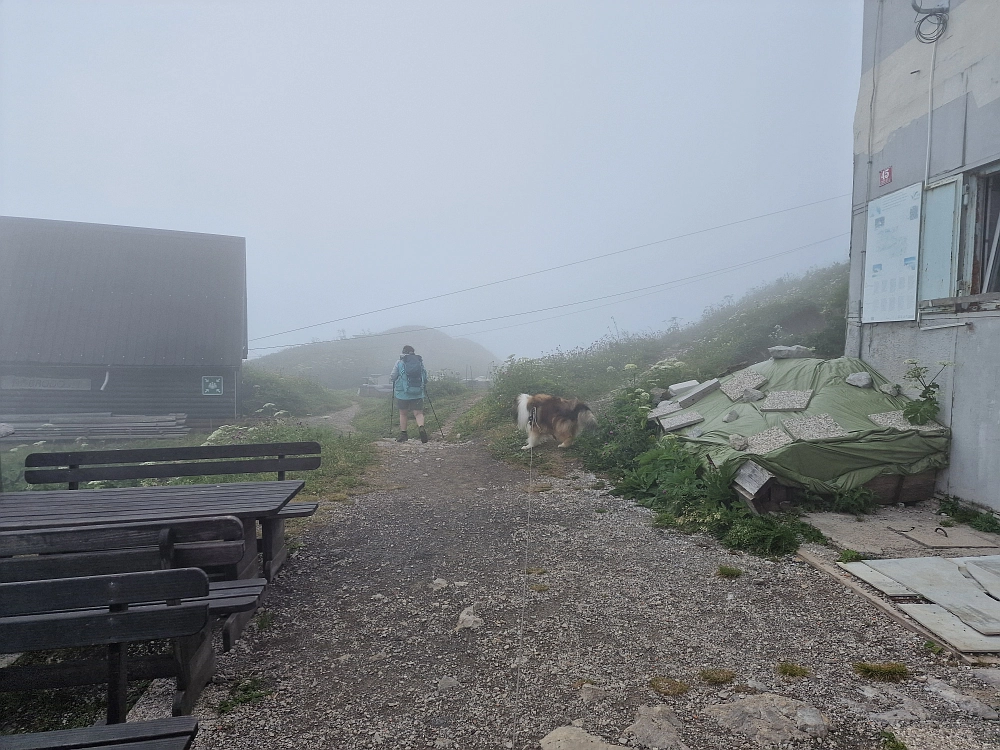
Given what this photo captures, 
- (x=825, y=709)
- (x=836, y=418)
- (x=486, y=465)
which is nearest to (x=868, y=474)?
(x=836, y=418)

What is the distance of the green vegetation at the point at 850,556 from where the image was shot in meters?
4.63

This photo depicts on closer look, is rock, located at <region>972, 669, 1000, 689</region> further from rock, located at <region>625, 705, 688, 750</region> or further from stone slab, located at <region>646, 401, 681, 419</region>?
stone slab, located at <region>646, 401, 681, 419</region>

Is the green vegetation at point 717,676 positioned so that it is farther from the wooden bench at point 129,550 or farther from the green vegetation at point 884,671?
the wooden bench at point 129,550

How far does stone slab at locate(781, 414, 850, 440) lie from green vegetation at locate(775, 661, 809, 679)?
3487 mm

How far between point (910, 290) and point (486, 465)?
6.24m

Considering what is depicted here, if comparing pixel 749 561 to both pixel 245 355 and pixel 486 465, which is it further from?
pixel 245 355

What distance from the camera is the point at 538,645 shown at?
11.4 ft

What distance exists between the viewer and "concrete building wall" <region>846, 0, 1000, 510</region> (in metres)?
5.78

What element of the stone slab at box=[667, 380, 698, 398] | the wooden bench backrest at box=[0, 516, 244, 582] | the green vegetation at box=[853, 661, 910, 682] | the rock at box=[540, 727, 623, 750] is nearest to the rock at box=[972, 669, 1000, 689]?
the green vegetation at box=[853, 661, 910, 682]

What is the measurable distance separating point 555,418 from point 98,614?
803 cm

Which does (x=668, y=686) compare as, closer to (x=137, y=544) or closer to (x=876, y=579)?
(x=876, y=579)

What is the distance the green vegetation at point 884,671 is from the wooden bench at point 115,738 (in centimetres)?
330

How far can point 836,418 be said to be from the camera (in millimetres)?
6426

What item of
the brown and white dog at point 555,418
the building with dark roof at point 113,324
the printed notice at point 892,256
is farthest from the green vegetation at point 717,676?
the building with dark roof at point 113,324
